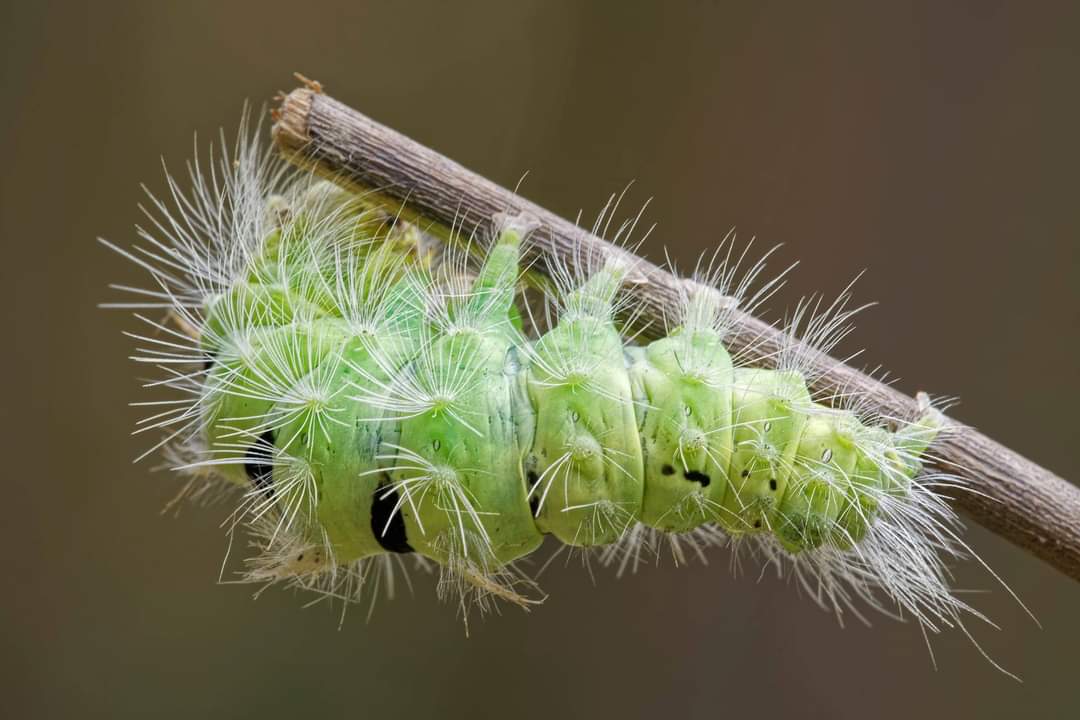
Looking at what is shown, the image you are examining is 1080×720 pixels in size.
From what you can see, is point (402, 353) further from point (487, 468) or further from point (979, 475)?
point (979, 475)

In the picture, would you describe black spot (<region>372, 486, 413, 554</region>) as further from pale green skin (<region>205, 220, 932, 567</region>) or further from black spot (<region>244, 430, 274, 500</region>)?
black spot (<region>244, 430, 274, 500</region>)

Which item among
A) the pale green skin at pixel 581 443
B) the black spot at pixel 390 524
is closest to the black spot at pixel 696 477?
the pale green skin at pixel 581 443

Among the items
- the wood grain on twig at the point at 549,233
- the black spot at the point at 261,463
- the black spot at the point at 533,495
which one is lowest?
the black spot at the point at 261,463

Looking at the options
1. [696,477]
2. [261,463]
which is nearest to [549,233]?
[696,477]

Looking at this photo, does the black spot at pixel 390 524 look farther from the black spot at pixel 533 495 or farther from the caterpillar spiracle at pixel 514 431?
the black spot at pixel 533 495

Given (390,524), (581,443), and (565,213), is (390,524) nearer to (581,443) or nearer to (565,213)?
(581,443)

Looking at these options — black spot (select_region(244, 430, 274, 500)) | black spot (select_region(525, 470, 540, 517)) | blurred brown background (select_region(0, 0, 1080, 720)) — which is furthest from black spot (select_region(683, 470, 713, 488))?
blurred brown background (select_region(0, 0, 1080, 720))

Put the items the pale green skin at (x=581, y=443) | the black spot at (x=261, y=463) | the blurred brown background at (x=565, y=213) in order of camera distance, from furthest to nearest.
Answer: the blurred brown background at (x=565, y=213) → the black spot at (x=261, y=463) → the pale green skin at (x=581, y=443)
